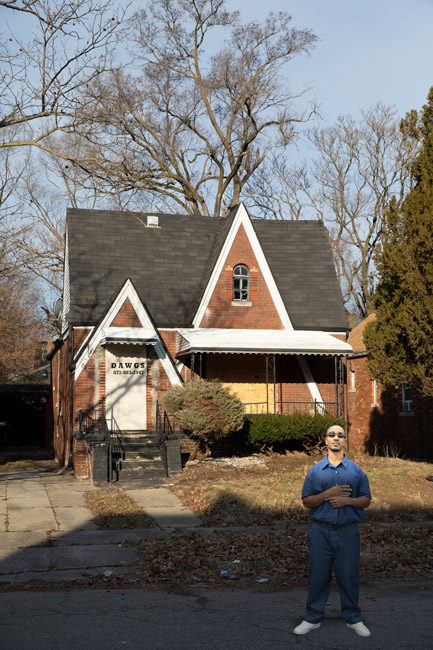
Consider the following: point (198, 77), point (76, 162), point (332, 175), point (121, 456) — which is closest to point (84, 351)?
point (121, 456)

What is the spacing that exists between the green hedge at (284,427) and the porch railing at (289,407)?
143 centimetres

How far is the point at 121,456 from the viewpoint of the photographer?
59.1 ft

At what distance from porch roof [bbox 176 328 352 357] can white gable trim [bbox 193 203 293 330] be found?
564 mm

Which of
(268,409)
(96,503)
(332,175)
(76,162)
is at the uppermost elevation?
(332,175)

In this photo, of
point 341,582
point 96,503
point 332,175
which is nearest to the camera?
point 341,582

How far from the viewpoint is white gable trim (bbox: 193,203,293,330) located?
22094 millimetres

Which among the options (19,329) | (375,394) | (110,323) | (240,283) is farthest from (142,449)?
Result: (19,329)

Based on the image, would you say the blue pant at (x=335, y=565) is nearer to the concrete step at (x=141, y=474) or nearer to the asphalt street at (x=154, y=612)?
the asphalt street at (x=154, y=612)

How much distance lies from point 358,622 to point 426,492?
28.1ft

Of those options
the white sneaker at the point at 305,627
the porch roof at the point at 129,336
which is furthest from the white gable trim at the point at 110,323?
the white sneaker at the point at 305,627

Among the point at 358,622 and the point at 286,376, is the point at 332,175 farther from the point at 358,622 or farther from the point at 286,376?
the point at 358,622

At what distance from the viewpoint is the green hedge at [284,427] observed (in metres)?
19.6

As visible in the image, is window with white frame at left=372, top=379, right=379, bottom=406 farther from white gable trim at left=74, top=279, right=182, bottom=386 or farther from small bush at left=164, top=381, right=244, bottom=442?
small bush at left=164, top=381, right=244, bottom=442

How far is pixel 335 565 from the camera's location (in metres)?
5.88
